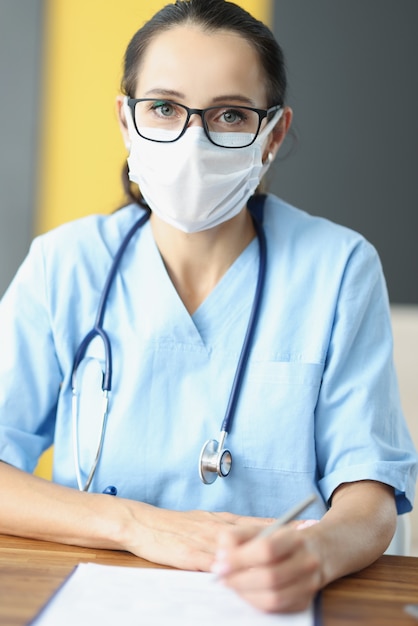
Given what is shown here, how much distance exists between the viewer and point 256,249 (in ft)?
4.76

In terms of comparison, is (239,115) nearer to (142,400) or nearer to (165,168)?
(165,168)

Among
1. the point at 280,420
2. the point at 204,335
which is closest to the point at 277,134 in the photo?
the point at 204,335

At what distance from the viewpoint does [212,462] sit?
3.89 feet

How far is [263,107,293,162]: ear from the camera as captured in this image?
1447mm

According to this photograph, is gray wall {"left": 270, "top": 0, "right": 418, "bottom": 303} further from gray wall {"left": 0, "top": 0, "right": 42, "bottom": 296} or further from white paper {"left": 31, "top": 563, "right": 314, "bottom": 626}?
white paper {"left": 31, "top": 563, "right": 314, "bottom": 626}

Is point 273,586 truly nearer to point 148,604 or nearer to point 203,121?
point 148,604

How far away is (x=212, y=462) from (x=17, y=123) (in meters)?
1.85

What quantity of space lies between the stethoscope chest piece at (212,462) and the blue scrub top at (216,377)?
0.15 feet

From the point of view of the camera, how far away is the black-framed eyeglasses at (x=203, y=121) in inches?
51.4

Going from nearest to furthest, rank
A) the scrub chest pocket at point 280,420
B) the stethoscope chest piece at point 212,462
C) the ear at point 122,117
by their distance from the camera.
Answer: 1. the stethoscope chest piece at point 212,462
2. the scrub chest pocket at point 280,420
3. the ear at point 122,117

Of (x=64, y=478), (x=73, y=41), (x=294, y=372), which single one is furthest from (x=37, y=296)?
(x=73, y=41)

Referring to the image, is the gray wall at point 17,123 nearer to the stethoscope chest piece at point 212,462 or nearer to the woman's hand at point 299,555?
the stethoscope chest piece at point 212,462

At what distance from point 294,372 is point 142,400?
25cm

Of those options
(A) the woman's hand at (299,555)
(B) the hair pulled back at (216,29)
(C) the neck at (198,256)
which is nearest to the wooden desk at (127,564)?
(A) the woman's hand at (299,555)
